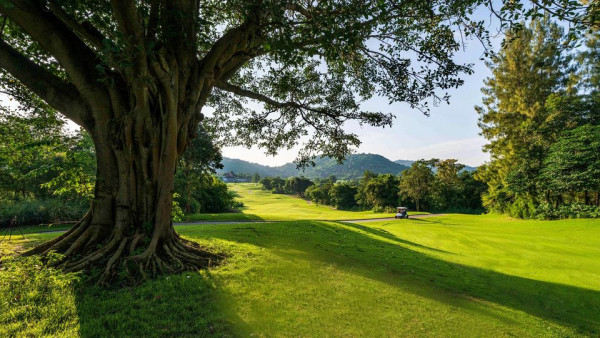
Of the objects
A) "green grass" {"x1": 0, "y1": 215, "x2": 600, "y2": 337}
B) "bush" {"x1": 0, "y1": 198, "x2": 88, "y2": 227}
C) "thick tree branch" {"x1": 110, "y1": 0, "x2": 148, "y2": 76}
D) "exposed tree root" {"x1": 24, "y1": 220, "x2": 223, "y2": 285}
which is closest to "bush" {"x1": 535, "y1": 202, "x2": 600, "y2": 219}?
"green grass" {"x1": 0, "y1": 215, "x2": 600, "y2": 337}

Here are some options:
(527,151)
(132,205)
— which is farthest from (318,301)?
(527,151)

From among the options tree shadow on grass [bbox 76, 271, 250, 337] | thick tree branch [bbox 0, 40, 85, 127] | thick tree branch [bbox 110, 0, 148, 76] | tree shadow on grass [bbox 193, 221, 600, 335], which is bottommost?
tree shadow on grass [bbox 193, 221, 600, 335]

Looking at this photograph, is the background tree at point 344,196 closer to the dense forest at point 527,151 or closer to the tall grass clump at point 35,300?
the dense forest at point 527,151

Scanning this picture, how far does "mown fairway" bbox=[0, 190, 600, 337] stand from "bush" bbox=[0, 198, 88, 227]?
1608 cm

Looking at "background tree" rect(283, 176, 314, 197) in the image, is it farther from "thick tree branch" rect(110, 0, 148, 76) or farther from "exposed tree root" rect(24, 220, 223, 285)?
"thick tree branch" rect(110, 0, 148, 76)

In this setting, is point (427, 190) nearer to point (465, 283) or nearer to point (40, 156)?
point (465, 283)

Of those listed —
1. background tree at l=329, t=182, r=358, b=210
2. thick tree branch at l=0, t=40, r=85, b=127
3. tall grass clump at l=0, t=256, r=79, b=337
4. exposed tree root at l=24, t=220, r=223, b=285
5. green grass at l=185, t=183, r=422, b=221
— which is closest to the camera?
tall grass clump at l=0, t=256, r=79, b=337

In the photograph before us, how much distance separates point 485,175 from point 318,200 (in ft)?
156

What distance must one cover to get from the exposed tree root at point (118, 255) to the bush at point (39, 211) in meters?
15.5

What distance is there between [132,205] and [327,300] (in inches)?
193

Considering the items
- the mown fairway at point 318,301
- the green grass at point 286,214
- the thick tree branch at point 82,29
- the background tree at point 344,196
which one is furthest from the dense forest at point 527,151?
the background tree at point 344,196

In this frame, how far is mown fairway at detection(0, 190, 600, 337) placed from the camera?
342 cm

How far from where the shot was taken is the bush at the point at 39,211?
15.4 meters

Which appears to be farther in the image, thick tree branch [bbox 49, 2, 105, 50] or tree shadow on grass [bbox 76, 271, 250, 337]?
thick tree branch [bbox 49, 2, 105, 50]
